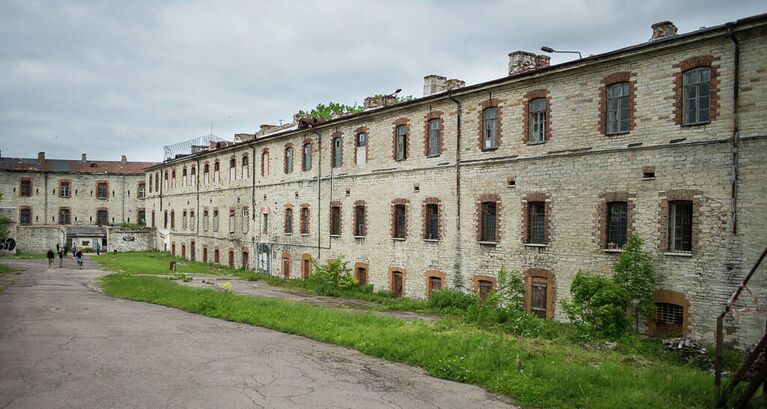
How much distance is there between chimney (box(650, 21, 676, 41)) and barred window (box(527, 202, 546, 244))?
6.05 m

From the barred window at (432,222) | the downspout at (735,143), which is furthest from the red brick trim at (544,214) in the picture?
the downspout at (735,143)

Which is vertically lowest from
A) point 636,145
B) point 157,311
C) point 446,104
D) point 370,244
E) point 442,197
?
point 157,311

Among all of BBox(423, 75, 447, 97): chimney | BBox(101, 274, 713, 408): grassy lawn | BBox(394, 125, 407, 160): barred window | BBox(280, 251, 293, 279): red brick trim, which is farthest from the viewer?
BBox(280, 251, 293, 279): red brick trim

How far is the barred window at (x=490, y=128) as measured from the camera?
70.1 feet

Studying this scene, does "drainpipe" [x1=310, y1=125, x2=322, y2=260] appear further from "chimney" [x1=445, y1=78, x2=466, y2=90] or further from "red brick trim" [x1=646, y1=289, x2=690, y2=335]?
"red brick trim" [x1=646, y1=289, x2=690, y2=335]

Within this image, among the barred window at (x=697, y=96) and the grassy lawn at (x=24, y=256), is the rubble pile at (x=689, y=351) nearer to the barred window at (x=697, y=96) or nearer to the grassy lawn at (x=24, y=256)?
the barred window at (x=697, y=96)

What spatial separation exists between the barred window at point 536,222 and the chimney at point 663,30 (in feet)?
19.8

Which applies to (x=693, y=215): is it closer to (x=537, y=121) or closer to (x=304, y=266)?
(x=537, y=121)

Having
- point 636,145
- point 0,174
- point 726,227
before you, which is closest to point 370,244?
point 636,145

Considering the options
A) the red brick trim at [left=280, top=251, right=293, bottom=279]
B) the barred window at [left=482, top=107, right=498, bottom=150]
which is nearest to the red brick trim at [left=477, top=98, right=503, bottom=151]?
the barred window at [left=482, top=107, right=498, bottom=150]

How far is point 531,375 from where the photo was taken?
11.4 meters

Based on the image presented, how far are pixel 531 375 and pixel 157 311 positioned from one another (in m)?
13.8

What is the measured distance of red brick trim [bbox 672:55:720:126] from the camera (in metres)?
15.5

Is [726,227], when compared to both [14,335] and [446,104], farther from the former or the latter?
[14,335]
